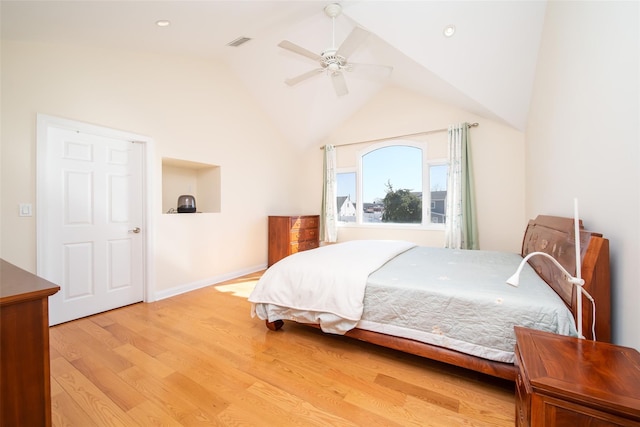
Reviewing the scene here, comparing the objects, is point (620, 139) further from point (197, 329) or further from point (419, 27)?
point (197, 329)

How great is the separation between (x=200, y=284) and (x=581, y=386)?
3.85 meters

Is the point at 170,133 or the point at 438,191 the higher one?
the point at 170,133

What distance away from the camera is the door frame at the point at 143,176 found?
2332 mm

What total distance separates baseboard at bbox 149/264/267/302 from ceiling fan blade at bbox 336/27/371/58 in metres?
3.37

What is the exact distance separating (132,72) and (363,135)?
3.60m

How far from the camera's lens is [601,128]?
1.56 meters

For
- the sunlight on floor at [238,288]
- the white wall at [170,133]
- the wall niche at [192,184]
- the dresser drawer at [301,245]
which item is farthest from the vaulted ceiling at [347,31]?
the sunlight on floor at [238,288]

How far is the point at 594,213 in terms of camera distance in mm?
1637

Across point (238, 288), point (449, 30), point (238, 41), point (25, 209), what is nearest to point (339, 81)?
point (449, 30)

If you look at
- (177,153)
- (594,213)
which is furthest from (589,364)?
(177,153)

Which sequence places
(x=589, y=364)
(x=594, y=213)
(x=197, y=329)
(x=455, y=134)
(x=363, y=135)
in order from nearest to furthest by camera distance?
(x=589, y=364) → (x=594, y=213) → (x=197, y=329) → (x=455, y=134) → (x=363, y=135)

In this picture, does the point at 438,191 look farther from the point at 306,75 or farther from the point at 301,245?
the point at 306,75

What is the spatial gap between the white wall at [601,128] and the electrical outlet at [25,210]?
13.9 ft

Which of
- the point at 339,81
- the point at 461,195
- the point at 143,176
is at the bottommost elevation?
the point at 461,195
